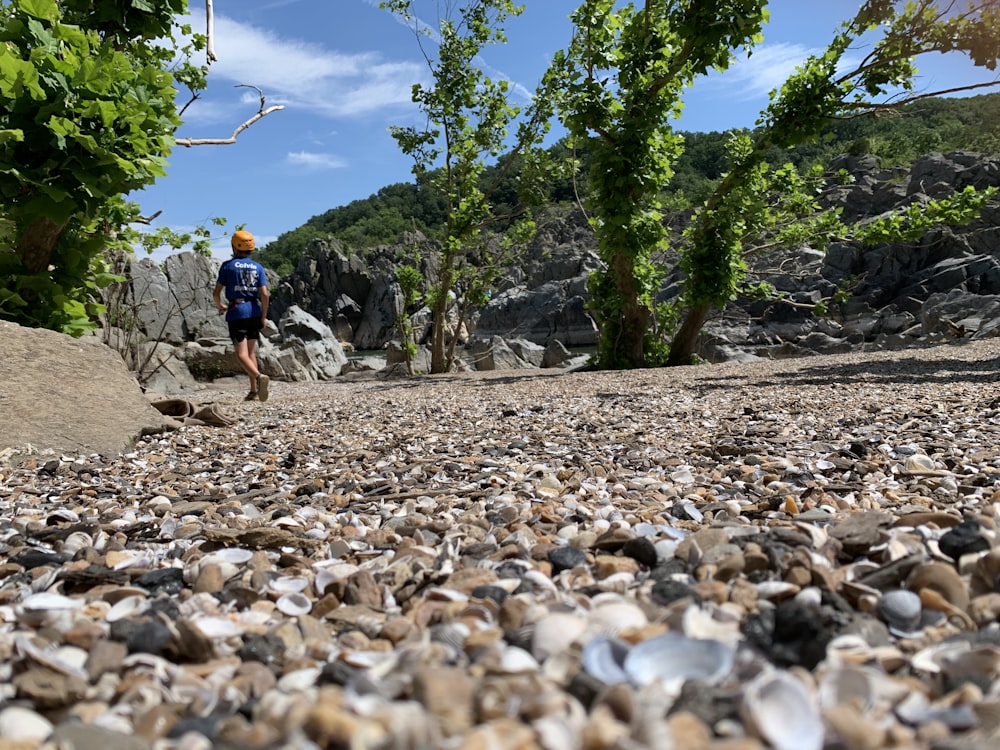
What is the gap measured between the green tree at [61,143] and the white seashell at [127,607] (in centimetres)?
398

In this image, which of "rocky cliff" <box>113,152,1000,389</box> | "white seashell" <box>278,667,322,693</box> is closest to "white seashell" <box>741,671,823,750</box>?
"white seashell" <box>278,667,322,693</box>

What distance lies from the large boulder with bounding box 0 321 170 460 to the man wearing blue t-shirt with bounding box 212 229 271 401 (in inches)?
109

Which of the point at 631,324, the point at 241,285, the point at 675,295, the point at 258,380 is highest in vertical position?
the point at 675,295

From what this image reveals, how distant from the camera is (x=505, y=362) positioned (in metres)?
19.8

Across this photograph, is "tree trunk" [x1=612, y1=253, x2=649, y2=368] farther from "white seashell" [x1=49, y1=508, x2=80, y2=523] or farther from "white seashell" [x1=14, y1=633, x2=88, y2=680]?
"white seashell" [x1=14, y1=633, x2=88, y2=680]

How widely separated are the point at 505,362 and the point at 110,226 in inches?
544

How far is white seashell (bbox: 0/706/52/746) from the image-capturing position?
998mm

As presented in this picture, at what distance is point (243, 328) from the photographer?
7.91 metres

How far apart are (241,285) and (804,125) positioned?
9240 millimetres

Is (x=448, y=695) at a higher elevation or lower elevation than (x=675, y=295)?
lower

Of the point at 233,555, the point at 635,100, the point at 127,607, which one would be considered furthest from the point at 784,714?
the point at 635,100

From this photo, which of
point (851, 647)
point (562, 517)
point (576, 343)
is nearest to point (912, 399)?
point (562, 517)

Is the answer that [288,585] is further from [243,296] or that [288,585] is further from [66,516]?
[243,296]

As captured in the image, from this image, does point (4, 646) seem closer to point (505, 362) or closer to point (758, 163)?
point (758, 163)
